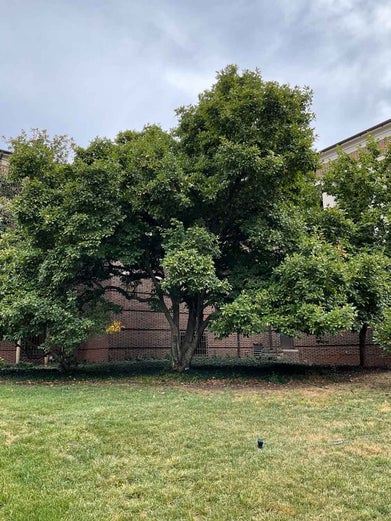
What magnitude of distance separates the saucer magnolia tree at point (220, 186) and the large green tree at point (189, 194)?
3 cm

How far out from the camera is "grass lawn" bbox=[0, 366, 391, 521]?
3.43 m

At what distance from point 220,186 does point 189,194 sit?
84 centimetres

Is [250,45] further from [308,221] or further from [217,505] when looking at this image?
[217,505]

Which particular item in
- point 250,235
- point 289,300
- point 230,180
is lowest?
point 289,300

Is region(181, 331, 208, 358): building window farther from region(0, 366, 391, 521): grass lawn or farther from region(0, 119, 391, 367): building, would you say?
region(0, 366, 391, 521): grass lawn

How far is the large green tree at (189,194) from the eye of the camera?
9.53m

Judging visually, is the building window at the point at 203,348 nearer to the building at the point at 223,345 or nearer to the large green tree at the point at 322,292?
the building at the point at 223,345

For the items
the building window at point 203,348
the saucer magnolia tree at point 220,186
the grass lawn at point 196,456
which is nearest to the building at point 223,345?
the building window at point 203,348

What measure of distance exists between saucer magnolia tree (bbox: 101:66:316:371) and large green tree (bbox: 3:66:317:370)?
3cm

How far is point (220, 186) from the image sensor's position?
9.70 m

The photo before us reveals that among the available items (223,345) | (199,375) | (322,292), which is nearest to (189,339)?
(199,375)

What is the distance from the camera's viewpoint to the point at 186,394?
8305mm

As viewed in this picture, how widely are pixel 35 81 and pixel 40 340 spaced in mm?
9780

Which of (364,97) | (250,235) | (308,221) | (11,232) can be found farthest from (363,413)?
(11,232)
